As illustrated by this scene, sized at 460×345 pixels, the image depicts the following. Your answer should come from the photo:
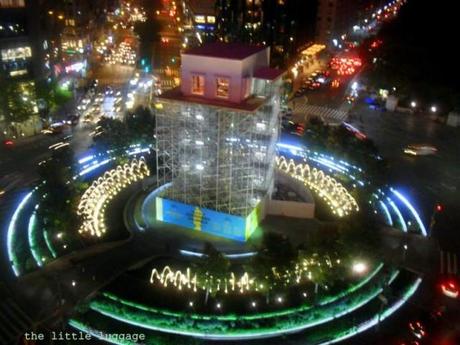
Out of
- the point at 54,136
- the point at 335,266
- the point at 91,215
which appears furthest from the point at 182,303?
the point at 54,136

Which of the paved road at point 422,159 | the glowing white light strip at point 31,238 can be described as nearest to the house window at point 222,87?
the glowing white light strip at point 31,238

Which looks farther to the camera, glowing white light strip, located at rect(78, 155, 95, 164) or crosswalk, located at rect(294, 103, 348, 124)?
crosswalk, located at rect(294, 103, 348, 124)

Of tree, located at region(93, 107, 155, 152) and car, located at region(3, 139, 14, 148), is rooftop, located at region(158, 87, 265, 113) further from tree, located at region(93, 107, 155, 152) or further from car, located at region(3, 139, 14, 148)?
car, located at region(3, 139, 14, 148)

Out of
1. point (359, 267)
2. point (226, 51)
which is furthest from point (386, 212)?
point (226, 51)

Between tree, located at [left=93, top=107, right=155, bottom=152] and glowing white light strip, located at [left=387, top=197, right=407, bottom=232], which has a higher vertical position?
tree, located at [left=93, top=107, right=155, bottom=152]

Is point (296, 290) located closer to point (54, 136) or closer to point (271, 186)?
point (271, 186)

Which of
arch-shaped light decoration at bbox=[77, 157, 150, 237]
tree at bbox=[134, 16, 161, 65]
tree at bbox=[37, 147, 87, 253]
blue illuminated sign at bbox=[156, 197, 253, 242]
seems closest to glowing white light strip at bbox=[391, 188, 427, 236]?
blue illuminated sign at bbox=[156, 197, 253, 242]
